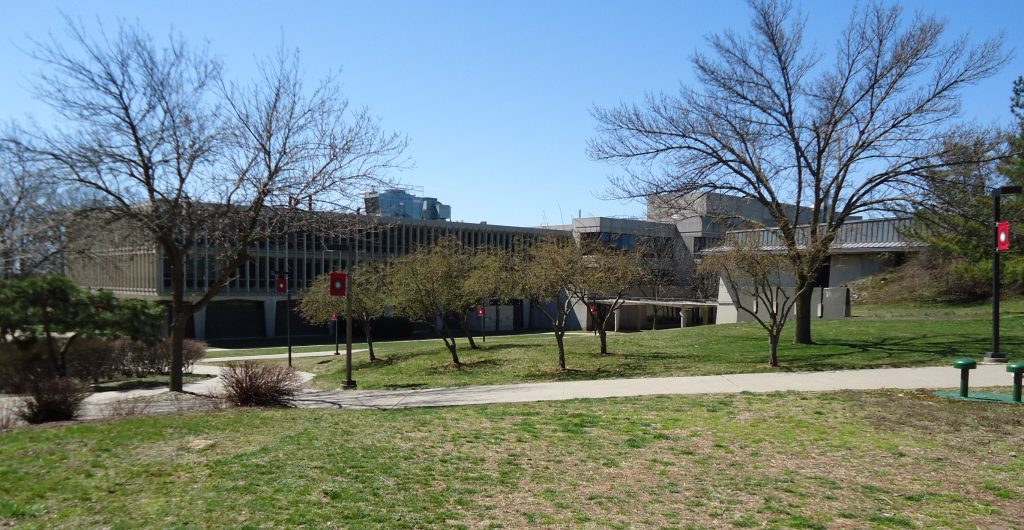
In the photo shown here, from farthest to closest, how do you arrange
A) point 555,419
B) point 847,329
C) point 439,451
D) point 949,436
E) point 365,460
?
point 847,329 → point 555,419 → point 949,436 → point 439,451 → point 365,460

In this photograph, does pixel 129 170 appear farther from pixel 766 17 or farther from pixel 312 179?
pixel 766 17

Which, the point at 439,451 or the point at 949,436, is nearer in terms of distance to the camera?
the point at 439,451

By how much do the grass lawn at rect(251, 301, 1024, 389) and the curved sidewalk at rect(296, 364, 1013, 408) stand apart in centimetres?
127

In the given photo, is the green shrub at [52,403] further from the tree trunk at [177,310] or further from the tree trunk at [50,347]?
the tree trunk at [50,347]

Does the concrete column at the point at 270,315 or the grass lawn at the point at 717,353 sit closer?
the grass lawn at the point at 717,353

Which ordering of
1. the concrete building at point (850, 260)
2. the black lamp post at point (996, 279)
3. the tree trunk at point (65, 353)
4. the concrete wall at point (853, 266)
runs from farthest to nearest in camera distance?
the concrete wall at point (853, 266) < the concrete building at point (850, 260) < the tree trunk at point (65, 353) < the black lamp post at point (996, 279)

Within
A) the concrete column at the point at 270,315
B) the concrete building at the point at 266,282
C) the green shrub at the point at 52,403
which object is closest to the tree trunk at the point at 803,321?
the green shrub at the point at 52,403

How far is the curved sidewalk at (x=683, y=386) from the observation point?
1290 cm

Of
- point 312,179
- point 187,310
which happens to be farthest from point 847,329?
point 187,310

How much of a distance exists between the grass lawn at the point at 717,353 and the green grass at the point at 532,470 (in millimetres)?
6568

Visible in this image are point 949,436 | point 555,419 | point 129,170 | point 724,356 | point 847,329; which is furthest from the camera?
point 847,329

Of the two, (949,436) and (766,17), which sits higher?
(766,17)

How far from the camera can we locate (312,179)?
592 inches

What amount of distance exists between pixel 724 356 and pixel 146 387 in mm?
15063
